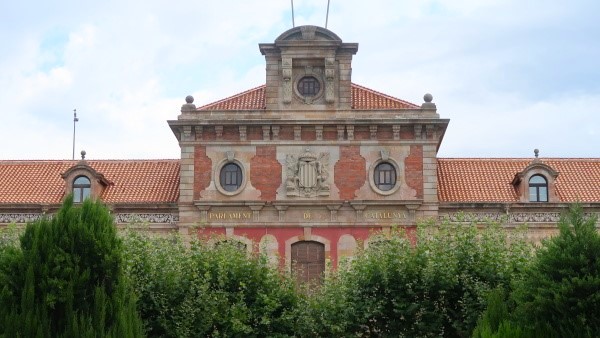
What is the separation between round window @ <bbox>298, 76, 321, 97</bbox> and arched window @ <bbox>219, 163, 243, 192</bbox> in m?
3.86

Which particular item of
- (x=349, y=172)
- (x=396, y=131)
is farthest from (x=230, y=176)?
(x=396, y=131)

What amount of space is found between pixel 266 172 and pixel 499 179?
9.43 m

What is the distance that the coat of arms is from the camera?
3922 centimetres

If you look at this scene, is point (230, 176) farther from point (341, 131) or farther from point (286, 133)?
point (341, 131)

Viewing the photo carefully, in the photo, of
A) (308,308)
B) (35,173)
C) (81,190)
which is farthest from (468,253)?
(35,173)

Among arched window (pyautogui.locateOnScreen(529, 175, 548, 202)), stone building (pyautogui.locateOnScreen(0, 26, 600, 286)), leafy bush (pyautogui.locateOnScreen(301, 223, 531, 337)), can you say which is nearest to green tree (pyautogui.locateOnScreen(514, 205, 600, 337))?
leafy bush (pyautogui.locateOnScreen(301, 223, 531, 337))

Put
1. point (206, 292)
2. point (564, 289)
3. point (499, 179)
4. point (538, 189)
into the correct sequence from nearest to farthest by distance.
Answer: point (564, 289), point (206, 292), point (538, 189), point (499, 179)

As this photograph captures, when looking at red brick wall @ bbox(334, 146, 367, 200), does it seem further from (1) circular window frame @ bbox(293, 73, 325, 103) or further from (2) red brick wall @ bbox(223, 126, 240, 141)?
(2) red brick wall @ bbox(223, 126, 240, 141)

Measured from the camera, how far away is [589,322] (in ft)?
74.5

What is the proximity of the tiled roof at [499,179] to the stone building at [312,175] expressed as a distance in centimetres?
10

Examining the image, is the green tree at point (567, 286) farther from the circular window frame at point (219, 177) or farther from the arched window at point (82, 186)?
the arched window at point (82, 186)

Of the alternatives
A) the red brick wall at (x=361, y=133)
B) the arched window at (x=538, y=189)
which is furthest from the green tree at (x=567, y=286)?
the arched window at (x=538, y=189)

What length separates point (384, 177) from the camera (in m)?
39.6

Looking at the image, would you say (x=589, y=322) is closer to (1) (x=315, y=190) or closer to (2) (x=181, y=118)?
(1) (x=315, y=190)
